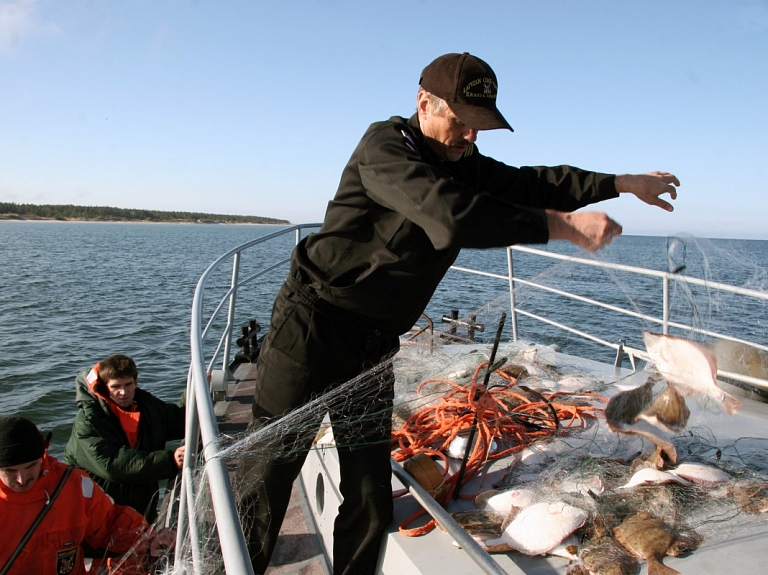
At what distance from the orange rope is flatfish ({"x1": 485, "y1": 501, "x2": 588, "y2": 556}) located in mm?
602

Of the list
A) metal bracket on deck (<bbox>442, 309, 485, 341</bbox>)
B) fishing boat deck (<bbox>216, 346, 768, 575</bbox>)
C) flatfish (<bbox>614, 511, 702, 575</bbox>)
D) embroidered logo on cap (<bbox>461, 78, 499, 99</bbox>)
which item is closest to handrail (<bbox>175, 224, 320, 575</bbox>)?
fishing boat deck (<bbox>216, 346, 768, 575</bbox>)

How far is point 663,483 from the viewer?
9.16 feet

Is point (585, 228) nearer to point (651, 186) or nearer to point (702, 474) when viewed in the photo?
point (651, 186)

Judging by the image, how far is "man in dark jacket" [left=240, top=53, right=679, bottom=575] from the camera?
179cm

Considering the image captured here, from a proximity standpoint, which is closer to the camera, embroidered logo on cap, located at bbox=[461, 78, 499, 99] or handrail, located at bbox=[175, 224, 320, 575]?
handrail, located at bbox=[175, 224, 320, 575]

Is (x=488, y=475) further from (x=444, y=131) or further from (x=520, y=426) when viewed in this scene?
(x=444, y=131)

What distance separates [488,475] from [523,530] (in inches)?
27.6

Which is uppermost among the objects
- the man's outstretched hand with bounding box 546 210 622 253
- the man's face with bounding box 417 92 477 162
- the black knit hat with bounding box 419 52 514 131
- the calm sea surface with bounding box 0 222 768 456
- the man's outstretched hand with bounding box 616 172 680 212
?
the black knit hat with bounding box 419 52 514 131

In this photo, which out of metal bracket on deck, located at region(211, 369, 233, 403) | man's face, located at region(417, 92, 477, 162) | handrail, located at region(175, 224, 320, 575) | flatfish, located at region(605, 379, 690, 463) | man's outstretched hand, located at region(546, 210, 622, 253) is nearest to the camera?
handrail, located at region(175, 224, 320, 575)

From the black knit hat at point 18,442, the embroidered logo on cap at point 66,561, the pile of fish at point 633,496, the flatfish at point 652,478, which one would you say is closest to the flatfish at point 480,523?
the pile of fish at point 633,496

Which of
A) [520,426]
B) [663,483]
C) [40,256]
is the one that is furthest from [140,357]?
[40,256]

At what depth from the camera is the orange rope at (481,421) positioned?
332cm

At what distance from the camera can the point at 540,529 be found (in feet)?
8.39

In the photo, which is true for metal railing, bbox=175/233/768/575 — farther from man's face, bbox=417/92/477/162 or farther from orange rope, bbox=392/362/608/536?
man's face, bbox=417/92/477/162
